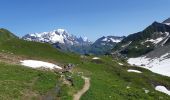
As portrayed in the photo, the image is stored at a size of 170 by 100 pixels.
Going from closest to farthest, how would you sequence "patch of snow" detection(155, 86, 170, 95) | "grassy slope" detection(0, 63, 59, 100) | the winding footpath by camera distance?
"grassy slope" detection(0, 63, 59, 100)
the winding footpath
"patch of snow" detection(155, 86, 170, 95)

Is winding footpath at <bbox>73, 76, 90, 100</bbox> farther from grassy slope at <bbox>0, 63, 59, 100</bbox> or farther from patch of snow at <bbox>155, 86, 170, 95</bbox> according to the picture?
patch of snow at <bbox>155, 86, 170, 95</bbox>

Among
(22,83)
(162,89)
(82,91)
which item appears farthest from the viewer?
(162,89)

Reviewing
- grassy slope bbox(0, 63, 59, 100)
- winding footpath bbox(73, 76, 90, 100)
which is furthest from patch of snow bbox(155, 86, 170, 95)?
grassy slope bbox(0, 63, 59, 100)

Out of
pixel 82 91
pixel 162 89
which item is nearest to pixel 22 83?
pixel 82 91

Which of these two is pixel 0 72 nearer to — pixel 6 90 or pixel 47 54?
pixel 6 90

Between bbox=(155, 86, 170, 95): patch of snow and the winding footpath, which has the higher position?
the winding footpath

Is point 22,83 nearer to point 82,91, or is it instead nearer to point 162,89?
point 82,91

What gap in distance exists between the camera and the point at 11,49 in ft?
321

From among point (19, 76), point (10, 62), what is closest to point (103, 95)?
point (19, 76)

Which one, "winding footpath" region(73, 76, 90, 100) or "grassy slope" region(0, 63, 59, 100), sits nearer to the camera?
"grassy slope" region(0, 63, 59, 100)

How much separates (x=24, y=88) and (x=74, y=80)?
1459 centimetres

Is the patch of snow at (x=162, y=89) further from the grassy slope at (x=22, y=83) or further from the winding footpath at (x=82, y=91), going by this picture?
the grassy slope at (x=22, y=83)

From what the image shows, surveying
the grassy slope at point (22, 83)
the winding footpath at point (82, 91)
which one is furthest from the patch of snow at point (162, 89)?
the grassy slope at point (22, 83)

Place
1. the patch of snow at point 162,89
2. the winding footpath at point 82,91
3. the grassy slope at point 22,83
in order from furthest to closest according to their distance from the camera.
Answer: the patch of snow at point 162,89 → the winding footpath at point 82,91 → the grassy slope at point 22,83
